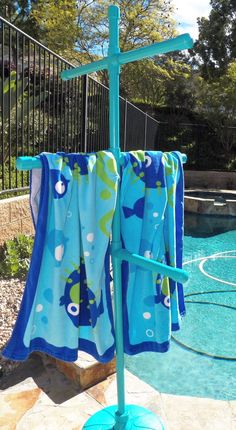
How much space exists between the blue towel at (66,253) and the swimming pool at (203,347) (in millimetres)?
1652

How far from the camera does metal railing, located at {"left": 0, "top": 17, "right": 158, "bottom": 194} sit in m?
3.74

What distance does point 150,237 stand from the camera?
1.39 meters

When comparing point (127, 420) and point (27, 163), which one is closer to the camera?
point (27, 163)

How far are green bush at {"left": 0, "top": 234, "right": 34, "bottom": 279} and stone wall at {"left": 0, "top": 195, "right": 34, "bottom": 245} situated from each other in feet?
0.34

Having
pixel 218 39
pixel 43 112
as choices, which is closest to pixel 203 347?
pixel 43 112

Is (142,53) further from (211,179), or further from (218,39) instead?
(218,39)

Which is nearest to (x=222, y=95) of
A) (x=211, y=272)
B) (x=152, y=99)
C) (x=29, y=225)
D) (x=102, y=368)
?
(x=152, y=99)

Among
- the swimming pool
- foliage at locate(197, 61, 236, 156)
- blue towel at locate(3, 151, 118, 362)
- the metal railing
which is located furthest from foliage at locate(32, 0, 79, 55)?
blue towel at locate(3, 151, 118, 362)

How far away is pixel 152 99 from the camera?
1908cm

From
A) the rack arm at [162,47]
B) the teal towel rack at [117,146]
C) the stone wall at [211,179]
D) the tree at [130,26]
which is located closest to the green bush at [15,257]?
the teal towel rack at [117,146]

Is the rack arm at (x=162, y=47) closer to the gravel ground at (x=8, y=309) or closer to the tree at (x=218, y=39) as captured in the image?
the gravel ground at (x=8, y=309)

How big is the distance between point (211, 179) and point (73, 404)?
13.0 metres

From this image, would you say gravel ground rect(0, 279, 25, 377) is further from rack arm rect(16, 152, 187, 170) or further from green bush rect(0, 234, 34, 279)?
rack arm rect(16, 152, 187, 170)

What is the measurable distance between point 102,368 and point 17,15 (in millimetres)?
20309
